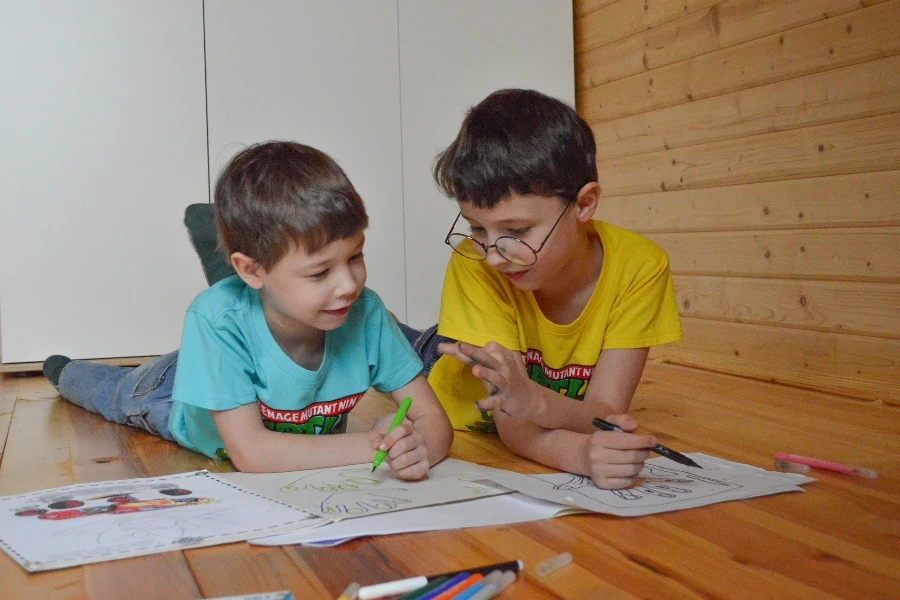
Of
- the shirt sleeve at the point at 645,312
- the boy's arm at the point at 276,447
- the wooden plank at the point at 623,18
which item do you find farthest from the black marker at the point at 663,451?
the wooden plank at the point at 623,18

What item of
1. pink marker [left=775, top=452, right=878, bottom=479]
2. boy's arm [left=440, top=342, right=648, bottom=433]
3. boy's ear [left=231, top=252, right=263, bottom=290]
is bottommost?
pink marker [left=775, top=452, right=878, bottom=479]

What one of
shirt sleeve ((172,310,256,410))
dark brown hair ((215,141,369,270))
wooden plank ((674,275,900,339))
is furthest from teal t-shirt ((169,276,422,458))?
wooden plank ((674,275,900,339))

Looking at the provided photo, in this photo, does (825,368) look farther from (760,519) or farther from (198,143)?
(198,143)

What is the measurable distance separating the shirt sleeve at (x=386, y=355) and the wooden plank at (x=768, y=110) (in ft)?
3.89

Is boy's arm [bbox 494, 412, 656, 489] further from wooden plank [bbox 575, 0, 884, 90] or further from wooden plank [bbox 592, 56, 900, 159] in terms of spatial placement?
wooden plank [bbox 575, 0, 884, 90]

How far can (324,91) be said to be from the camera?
2609mm

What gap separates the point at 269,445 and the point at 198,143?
1.55 metres

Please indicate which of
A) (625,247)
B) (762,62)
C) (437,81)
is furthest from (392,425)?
(437,81)

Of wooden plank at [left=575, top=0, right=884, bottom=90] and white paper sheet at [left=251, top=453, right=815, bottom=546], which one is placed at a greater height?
wooden plank at [left=575, top=0, right=884, bottom=90]

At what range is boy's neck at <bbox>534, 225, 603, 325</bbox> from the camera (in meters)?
1.32

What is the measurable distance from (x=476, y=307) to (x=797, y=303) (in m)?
1.07

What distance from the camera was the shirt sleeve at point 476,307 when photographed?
1289 millimetres

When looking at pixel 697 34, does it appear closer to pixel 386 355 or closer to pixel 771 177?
pixel 771 177

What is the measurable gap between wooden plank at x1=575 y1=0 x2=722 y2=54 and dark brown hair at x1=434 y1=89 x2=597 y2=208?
1263mm
